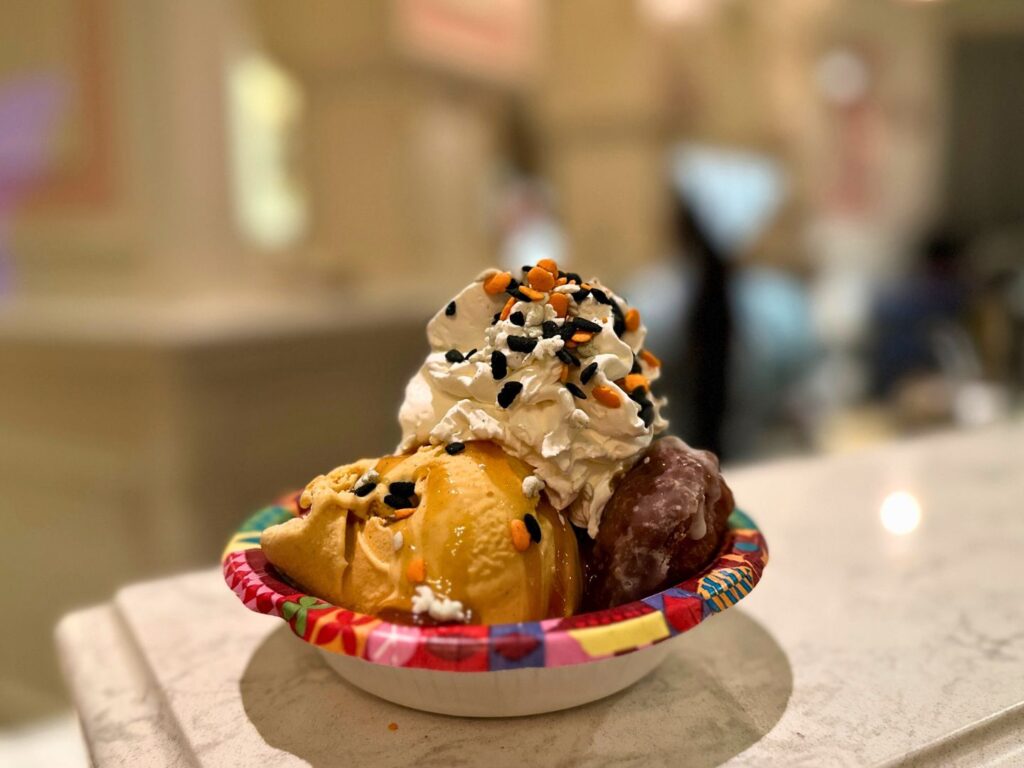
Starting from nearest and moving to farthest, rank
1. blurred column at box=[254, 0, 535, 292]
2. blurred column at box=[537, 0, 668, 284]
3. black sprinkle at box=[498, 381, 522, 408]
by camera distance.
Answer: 1. black sprinkle at box=[498, 381, 522, 408]
2. blurred column at box=[254, 0, 535, 292]
3. blurred column at box=[537, 0, 668, 284]

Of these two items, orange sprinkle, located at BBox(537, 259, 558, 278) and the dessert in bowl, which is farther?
orange sprinkle, located at BBox(537, 259, 558, 278)

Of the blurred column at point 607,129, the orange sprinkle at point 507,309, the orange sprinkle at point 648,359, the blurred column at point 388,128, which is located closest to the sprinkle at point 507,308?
the orange sprinkle at point 507,309

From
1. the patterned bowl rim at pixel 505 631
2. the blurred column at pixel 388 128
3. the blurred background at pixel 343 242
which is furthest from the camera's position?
the blurred column at pixel 388 128

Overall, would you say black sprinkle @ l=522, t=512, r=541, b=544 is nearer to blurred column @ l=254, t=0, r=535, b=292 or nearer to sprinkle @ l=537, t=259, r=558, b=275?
sprinkle @ l=537, t=259, r=558, b=275

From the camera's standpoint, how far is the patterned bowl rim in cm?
41

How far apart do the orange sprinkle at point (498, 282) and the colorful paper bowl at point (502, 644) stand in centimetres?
23

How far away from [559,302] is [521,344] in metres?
0.05

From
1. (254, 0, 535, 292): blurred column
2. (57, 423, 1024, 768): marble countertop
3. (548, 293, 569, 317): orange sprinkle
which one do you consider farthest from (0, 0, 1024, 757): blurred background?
(548, 293, 569, 317): orange sprinkle

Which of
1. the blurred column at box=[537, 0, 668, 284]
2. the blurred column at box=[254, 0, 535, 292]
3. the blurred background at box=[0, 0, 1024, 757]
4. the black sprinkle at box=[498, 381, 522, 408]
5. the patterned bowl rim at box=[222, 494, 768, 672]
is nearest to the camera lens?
the patterned bowl rim at box=[222, 494, 768, 672]

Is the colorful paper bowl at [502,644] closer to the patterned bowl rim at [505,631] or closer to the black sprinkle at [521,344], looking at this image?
the patterned bowl rim at [505,631]

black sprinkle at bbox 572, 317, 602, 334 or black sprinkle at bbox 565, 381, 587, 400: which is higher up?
black sprinkle at bbox 572, 317, 602, 334

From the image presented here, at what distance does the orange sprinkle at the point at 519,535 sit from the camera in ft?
1.54

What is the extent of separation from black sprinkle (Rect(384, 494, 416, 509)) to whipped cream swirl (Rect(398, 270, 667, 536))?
56 millimetres

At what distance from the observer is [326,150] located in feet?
7.86
